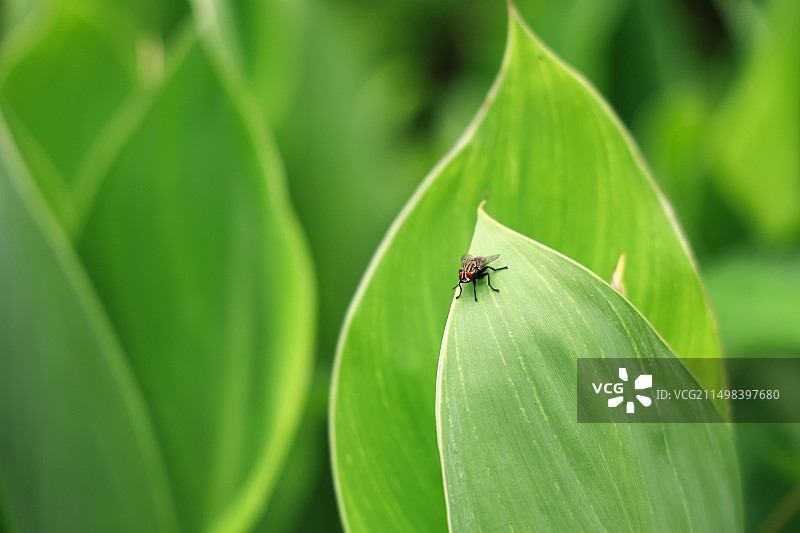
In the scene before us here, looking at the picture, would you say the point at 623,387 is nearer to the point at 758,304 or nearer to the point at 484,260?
the point at 484,260

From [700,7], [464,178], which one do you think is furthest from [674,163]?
[700,7]

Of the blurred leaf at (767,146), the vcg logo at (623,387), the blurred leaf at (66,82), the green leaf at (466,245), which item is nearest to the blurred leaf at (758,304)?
the blurred leaf at (767,146)

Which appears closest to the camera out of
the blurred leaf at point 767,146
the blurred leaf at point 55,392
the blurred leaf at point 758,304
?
the blurred leaf at point 55,392

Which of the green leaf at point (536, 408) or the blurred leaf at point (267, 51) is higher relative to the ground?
the blurred leaf at point (267, 51)

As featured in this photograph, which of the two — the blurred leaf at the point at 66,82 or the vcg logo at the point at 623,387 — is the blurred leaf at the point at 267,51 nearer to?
the blurred leaf at the point at 66,82

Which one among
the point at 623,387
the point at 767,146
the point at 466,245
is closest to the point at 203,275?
the point at 466,245

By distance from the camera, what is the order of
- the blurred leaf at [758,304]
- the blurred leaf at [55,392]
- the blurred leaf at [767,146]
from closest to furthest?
the blurred leaf at [55,392], the blurred leaf at [758,304], the blurred leaf at [767,146]
